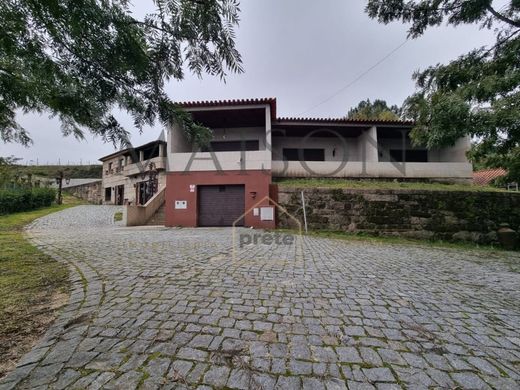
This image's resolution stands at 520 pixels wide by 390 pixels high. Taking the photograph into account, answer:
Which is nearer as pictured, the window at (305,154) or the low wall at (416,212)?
the low wall at (416,212)

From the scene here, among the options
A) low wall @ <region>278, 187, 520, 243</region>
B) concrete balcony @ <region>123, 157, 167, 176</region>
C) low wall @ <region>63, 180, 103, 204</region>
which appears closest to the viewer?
low wall @ <region>278, 187, 520, 243</region>

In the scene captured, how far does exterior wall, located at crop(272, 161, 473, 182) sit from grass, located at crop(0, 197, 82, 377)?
369 inches

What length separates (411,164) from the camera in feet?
40.3

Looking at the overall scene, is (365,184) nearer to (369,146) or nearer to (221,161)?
(369,146)

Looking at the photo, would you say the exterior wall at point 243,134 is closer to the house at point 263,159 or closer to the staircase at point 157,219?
the house at point 263,159

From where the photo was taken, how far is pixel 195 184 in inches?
440

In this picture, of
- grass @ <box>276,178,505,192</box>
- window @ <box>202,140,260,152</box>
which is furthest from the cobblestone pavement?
window @ <box>202,140,260,152</box>

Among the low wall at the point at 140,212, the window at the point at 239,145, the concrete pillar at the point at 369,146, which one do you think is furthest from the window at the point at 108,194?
the concrete pillar at the point at 369,146

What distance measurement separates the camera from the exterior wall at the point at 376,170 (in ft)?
39.9

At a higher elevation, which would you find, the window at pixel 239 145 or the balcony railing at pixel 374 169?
the window at pixel 239 145

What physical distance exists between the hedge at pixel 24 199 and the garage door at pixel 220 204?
14337mm

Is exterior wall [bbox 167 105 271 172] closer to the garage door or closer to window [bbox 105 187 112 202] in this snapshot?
the garage door

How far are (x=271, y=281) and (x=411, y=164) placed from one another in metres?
11.7

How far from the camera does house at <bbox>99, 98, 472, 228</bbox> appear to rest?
1098cm
